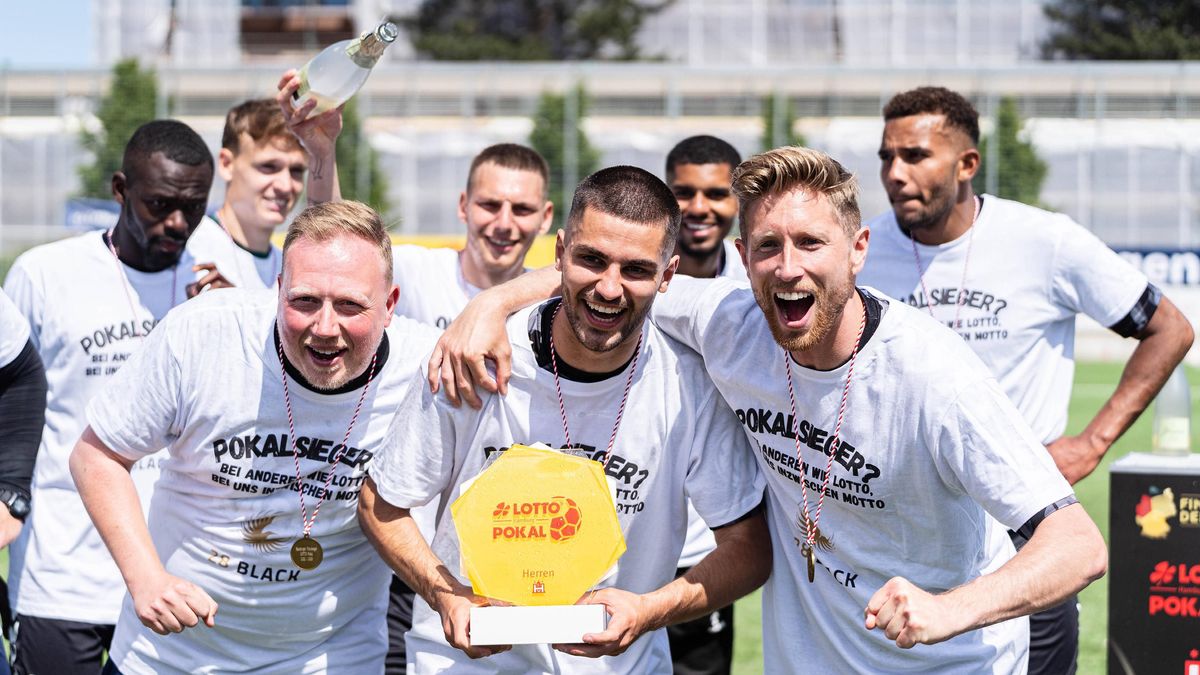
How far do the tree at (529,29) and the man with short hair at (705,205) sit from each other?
42305 millimetres

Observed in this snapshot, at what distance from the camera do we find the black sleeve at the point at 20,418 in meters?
3.85

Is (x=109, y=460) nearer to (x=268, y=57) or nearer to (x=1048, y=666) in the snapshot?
(x=1048, y=666)

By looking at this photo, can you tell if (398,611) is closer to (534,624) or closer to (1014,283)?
(534,624)

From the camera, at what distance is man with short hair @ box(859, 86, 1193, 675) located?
520cm

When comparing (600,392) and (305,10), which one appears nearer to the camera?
(600,392)

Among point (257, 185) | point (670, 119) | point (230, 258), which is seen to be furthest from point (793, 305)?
point (670, 119)

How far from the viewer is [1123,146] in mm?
28891

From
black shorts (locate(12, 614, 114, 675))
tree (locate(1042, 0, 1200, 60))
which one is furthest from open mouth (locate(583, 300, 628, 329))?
tree (locate(1042, 0, 1200, 60))

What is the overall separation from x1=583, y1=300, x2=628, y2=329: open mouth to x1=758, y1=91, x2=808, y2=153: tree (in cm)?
2653

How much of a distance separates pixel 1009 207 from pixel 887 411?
214 centimetres

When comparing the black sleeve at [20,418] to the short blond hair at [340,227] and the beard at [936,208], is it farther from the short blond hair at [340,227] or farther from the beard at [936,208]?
the beard at [936,208]

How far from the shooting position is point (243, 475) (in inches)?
162

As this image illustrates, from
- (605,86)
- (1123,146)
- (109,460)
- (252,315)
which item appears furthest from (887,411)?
(605,86)

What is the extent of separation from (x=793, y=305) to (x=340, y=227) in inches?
51.2
